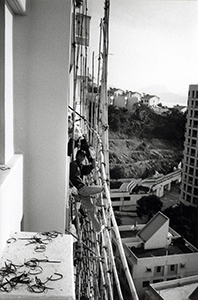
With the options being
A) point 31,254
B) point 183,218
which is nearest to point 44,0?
point 31,254

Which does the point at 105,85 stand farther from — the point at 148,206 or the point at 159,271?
the point at 148,206

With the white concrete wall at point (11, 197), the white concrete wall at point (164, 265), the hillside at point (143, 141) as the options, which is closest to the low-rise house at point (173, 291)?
the white concrete wall at point (164, 265)

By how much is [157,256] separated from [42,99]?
6.01 metres

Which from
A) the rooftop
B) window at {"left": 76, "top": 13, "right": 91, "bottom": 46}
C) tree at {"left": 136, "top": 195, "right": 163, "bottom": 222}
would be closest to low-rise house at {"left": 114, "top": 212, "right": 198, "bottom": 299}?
the rooftop

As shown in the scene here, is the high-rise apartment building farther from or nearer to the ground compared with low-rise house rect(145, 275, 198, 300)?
farther from the ground

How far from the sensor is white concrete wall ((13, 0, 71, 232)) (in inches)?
72.0

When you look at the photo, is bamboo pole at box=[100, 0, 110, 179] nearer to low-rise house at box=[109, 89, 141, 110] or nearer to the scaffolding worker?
the scaffolding worker

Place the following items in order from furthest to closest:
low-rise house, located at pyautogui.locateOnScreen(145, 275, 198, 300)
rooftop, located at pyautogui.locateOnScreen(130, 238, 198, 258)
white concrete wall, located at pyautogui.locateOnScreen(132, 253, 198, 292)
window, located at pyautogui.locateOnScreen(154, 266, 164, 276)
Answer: rooftop, located at pyautogui.locateOnScreen(130, 238, 198, 258) < window, located at pyautogui.locateOnScreen(154, 266, 164, 276) < white concrete wall, located at pyautogui.locateOnScreen(132, 253, 198, 292) < low-rise house, located at pyautogui.locateOnScreen(145, 275, 198, 300)

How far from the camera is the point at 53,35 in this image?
185 cm

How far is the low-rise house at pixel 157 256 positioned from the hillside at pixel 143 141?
238cm

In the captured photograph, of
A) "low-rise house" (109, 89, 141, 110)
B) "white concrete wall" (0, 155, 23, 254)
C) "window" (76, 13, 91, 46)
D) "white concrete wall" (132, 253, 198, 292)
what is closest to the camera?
"white concrete wall" (0, 155, 23, 254)

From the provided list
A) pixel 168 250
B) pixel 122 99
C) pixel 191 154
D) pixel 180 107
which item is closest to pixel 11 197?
pixel 168 250

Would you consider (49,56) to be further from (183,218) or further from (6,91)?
(183,218)

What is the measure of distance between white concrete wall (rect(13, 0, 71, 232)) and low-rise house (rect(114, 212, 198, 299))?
528cm
